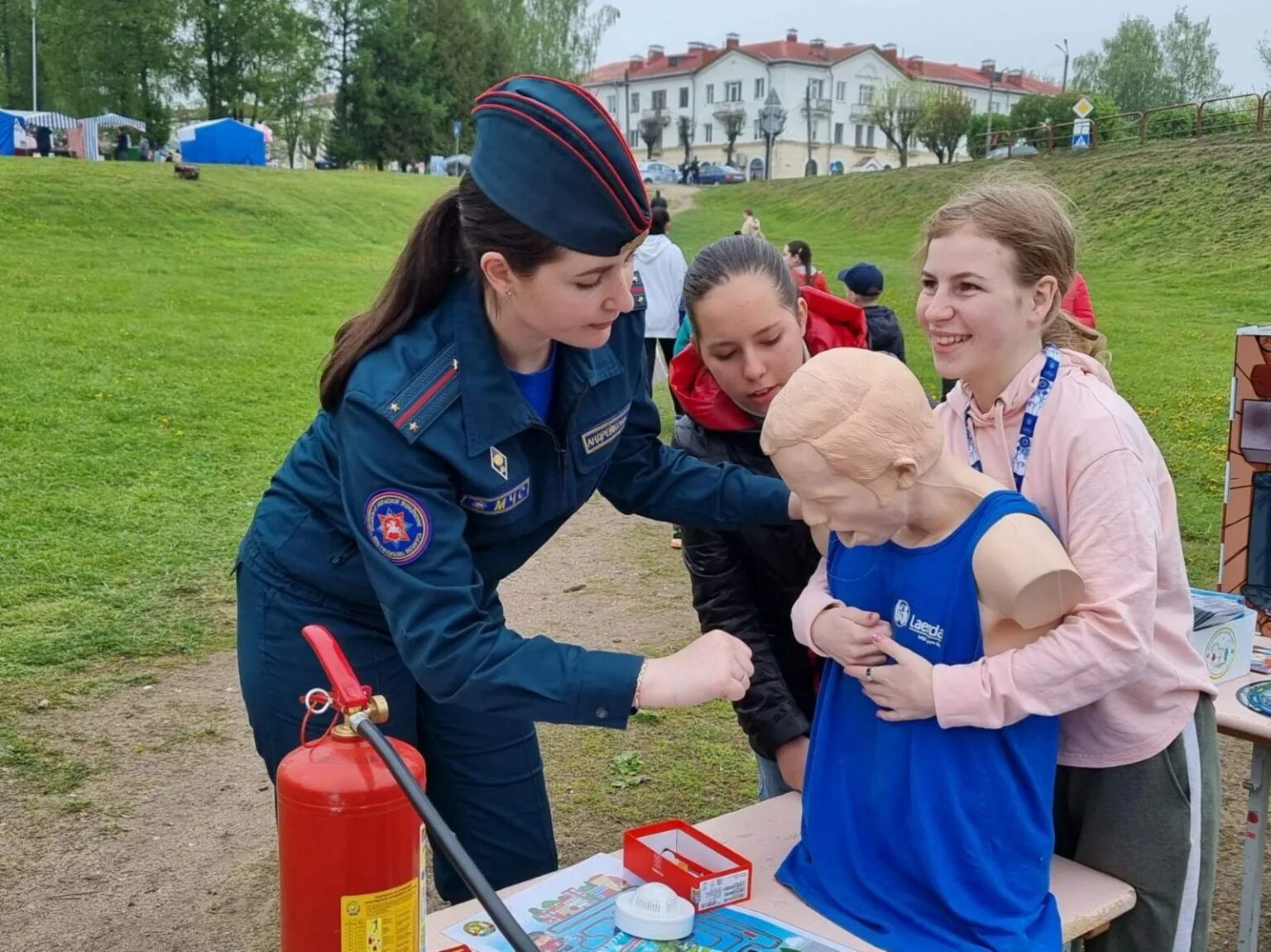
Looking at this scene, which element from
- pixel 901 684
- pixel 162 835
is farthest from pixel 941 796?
pixel 162 835

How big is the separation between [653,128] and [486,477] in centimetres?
7679

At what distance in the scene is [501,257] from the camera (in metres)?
1.74

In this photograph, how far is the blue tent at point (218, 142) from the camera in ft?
122

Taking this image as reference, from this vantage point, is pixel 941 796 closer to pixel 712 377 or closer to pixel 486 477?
pixel 486 477

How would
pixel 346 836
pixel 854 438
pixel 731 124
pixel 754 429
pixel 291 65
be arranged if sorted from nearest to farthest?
pixel 346 836, pixel 854 438, pixel 754 429, pixel 291 65, pixel 731 124

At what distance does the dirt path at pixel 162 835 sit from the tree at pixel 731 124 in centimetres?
6930

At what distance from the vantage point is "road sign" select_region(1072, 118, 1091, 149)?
29266mm

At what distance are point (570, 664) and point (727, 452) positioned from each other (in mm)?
875

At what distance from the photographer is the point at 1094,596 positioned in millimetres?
1677

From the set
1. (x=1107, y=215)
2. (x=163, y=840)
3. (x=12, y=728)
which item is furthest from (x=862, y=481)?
(x=1107, y=215)

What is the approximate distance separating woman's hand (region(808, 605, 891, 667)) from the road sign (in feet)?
101

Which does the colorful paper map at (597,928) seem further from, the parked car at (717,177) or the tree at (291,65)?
the parked car at (717,177)

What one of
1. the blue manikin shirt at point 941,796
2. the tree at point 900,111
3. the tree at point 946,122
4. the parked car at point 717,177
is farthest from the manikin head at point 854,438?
the tree at point 900,111

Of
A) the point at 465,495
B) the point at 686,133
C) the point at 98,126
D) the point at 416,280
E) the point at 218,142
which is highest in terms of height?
the point at 686,133
